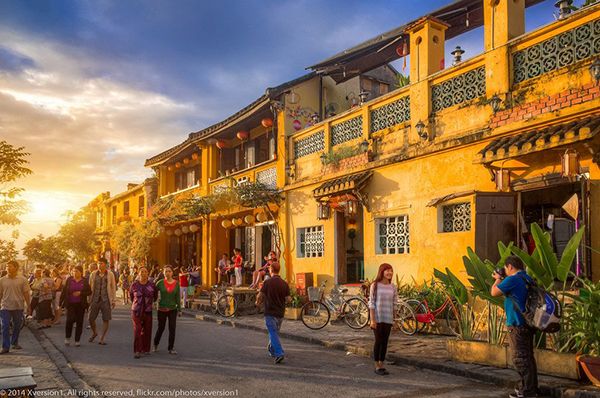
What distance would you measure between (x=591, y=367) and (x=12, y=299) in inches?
395

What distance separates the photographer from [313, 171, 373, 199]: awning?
1426 cm

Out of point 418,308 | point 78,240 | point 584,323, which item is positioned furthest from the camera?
point 78,240

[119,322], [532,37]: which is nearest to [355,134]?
[532,37]

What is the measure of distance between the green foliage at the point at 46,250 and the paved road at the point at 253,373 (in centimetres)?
3311

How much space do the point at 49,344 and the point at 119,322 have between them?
407 centimetres

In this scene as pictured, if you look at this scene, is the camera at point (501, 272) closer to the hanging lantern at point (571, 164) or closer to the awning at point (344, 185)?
the hanging lantern at point (571, 164)

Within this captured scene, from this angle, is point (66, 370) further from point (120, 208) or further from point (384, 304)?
point (120, 208)

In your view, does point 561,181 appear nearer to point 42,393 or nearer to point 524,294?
point 524,294

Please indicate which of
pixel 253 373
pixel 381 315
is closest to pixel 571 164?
pixel 381 315

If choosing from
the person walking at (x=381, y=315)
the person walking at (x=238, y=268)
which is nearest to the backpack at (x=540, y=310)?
the person walking at (x=381, y=315)

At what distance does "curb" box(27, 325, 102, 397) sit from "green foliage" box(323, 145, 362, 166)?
28.8 feet

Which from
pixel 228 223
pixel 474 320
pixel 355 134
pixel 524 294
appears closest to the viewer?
pixel 524 294

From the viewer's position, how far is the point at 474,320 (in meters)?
8.95

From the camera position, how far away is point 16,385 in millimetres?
3910
